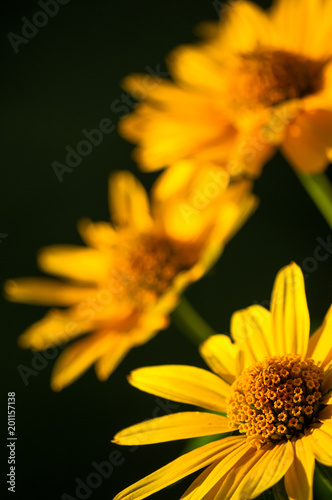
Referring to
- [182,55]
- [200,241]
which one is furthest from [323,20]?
[200,241]

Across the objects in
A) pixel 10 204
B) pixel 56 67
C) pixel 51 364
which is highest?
pixel 56 67

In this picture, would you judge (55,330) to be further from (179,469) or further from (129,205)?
(179,469)

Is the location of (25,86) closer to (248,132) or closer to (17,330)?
(17,330)

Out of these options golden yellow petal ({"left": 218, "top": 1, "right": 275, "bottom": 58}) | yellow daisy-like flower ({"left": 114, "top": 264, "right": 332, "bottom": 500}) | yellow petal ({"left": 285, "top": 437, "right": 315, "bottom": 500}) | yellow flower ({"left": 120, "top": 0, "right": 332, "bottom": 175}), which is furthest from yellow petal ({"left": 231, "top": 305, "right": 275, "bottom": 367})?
golden yellow petal ({"left": 218, "top": 1, "right": 275, "bottom": 58})

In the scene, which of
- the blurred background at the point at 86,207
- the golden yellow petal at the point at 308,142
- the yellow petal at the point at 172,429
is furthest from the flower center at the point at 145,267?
the yellow petal at the point at 172,429

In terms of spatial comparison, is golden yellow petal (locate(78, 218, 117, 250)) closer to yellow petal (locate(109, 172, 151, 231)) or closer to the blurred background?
yellow petal (locate(109, 172, 151, 231))

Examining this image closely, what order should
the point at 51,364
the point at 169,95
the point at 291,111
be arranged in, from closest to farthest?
1. the point at 291,111
2. the point at 169,95
3. the point at 51,364
